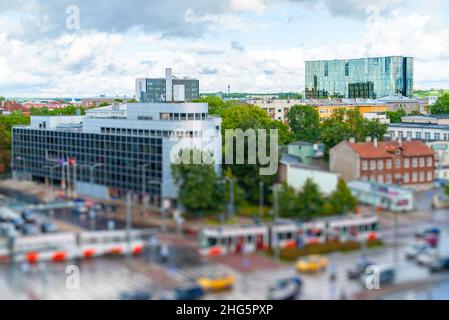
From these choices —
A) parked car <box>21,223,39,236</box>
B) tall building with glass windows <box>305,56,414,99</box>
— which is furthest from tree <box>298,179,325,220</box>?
tall building with glass windows <box>305,56,414,99</box>

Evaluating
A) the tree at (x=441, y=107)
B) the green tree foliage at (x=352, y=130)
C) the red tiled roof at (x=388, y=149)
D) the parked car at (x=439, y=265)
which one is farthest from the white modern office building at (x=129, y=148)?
the tree at (x=441, y=107)

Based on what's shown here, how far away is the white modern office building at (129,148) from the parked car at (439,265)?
36.2 ft

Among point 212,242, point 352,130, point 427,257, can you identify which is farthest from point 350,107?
point 427,257

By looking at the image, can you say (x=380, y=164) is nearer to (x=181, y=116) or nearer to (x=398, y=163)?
(x=398, y=163)

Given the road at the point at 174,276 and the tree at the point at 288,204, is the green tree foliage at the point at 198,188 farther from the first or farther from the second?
the road at the point at 174,276

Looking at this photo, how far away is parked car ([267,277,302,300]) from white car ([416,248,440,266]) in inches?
146

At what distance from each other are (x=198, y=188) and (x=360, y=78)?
72682mm

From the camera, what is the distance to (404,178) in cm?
2920

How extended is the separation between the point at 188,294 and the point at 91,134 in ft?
54.4

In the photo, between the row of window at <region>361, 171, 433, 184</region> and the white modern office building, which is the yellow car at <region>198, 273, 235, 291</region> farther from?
the row of window at <region>361, 171, 433, 184</region>

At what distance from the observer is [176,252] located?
1841 cm
